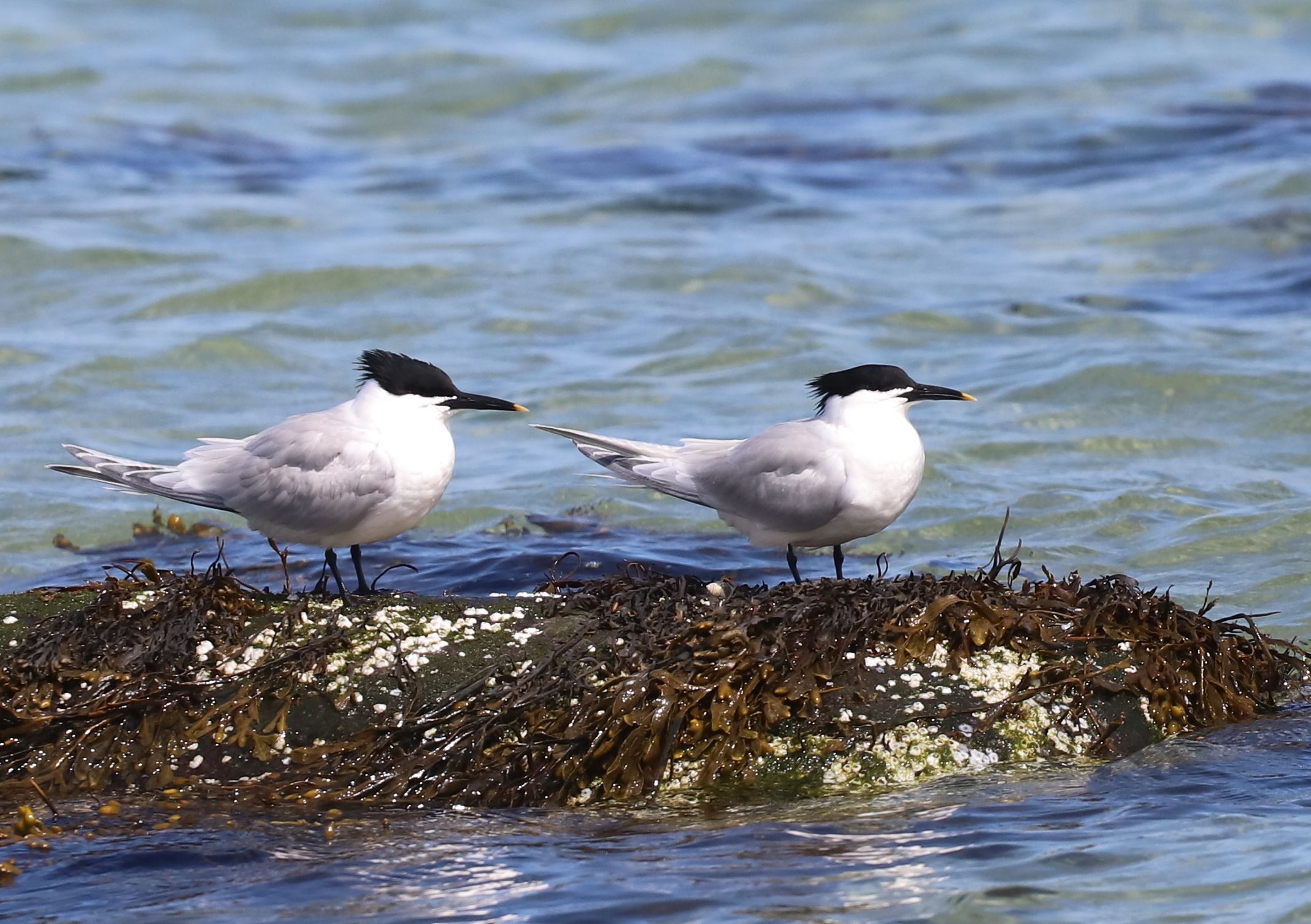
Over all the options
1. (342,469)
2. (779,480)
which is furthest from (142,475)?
(779,480)

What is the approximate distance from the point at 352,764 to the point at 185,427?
595 centimetres

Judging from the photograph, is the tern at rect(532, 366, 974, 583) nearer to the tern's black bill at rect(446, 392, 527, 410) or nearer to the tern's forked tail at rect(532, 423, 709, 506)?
the tern's forked tail at rect(532, 423, 709, 506)

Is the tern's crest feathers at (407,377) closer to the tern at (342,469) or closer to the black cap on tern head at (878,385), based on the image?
the tern at (342,469)

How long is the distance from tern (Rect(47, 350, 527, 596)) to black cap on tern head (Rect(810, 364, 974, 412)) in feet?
3.69

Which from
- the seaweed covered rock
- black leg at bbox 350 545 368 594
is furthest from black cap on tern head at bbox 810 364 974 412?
black leg at bbox 350 545 368 594

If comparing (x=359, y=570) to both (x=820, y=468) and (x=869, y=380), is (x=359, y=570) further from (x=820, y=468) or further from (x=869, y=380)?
(x=869, y=380)

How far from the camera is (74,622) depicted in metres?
4.98

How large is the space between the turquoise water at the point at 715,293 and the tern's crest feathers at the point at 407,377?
1.57 metres

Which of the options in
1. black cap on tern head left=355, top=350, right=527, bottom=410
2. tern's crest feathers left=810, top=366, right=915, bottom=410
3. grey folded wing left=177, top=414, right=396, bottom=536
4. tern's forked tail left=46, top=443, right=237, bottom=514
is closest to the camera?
grey folded wing left=177, top=414, right=396, bottom=536

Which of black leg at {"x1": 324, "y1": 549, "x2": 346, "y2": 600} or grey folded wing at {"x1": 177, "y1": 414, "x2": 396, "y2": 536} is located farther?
grey folded wing at {"x1": 177, "y1": 414, "x2": 396, "y2": 536}

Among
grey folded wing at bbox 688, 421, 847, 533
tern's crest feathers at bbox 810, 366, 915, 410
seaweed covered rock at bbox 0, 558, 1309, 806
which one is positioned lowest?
seaweed covered rock at bbox 0, 558, 1309, 806

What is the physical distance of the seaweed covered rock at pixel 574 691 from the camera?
475 centimetres

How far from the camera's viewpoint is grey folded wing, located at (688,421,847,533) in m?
5.65

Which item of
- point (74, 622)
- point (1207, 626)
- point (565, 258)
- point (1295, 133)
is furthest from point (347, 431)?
point (1295, 133)
